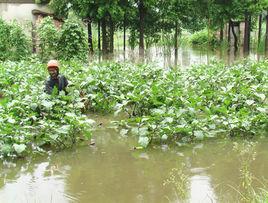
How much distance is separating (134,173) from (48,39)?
13730 millimetres

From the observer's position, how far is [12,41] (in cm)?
1895

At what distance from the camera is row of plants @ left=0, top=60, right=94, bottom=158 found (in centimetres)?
677

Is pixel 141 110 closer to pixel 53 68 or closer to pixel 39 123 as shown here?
pixel 53 68

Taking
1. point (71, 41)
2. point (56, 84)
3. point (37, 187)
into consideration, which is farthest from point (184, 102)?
point (71, 41)

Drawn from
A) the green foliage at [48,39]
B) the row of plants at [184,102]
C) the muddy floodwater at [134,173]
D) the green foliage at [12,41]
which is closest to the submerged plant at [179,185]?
the muddy floodwater at [134,173]

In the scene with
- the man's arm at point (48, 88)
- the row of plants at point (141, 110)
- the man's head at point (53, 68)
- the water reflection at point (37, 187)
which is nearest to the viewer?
the water reflection at point (37, 187)

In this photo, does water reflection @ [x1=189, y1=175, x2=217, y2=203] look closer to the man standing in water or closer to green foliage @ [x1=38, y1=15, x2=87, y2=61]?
the man standing in water

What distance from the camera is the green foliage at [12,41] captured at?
62.1ft

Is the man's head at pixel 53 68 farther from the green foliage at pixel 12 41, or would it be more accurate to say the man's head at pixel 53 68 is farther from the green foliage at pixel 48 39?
the green foliage at pixel 12 41

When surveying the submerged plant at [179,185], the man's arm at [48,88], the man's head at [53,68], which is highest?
the man's head at [53,68]

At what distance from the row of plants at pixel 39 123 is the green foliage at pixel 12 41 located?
10.1 metres

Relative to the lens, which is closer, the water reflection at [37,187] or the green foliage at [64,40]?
the water reflection at [37,187]

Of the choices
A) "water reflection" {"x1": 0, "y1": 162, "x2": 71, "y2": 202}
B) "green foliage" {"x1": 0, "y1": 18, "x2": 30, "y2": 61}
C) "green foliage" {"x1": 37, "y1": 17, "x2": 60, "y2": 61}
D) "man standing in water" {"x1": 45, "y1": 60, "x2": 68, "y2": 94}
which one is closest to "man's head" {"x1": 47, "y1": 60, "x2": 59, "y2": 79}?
"man standing in water" {"x1": 45, "y1": 60, "x2": 68, "y2": 94}

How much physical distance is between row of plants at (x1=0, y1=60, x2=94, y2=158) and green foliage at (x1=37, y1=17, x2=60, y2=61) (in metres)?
9.95
